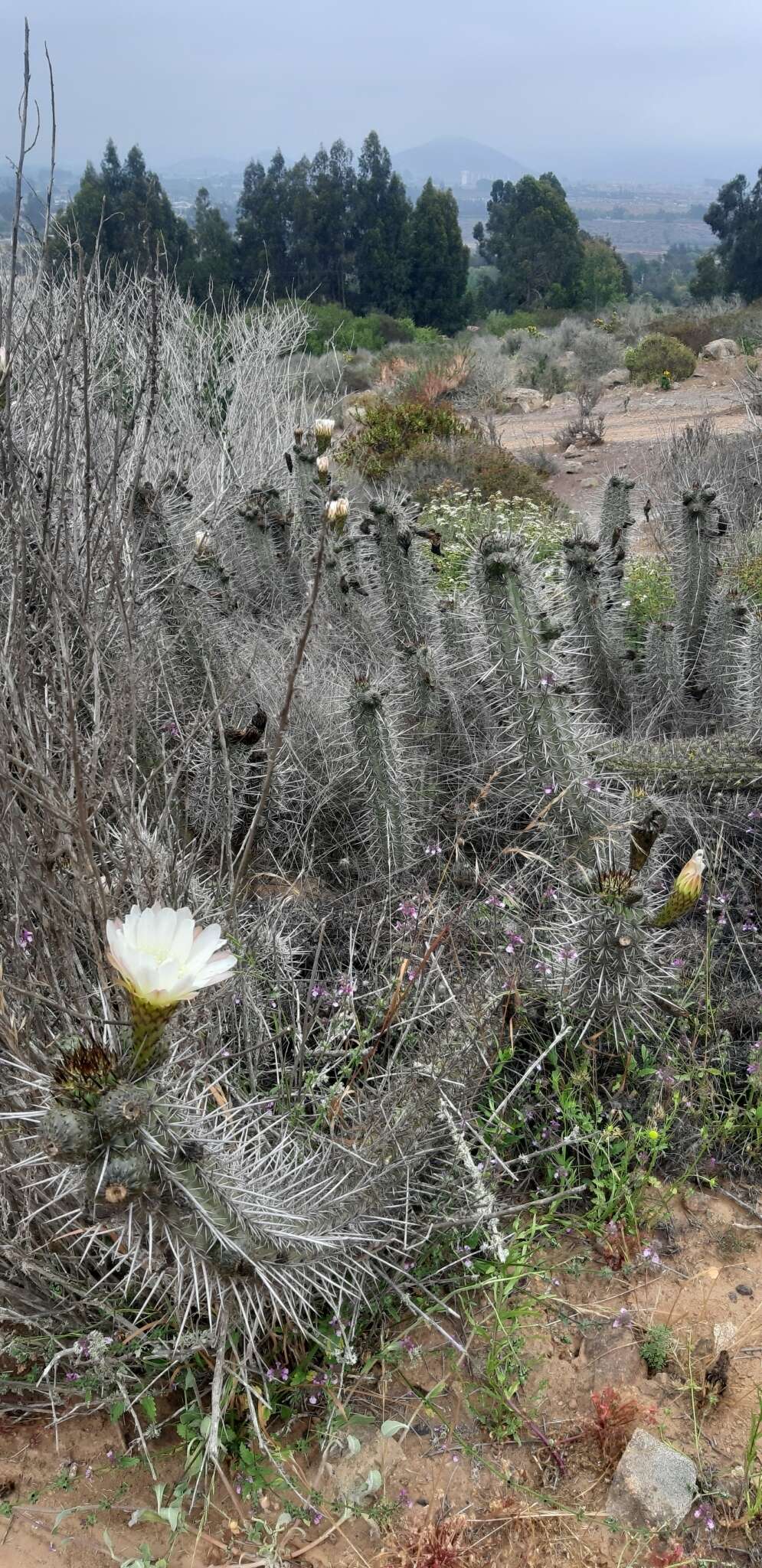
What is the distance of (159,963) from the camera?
117 cm

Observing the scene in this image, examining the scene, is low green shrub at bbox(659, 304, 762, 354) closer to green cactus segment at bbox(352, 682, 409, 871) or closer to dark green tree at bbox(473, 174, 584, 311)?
dark green tree at bbox(473, 174, 584, 311)

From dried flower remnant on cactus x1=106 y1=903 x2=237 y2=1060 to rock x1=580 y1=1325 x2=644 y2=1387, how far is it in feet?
4.59

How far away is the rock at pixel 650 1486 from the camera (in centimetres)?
173

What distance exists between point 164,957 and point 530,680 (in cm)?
205

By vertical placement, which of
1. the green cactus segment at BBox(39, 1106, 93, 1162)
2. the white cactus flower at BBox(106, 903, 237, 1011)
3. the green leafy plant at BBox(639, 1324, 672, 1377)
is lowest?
the green leafy plant at BBox(639, 1324, 672, 1377)

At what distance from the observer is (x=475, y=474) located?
894 centimetres

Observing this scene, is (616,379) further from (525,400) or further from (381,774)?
(381,774)

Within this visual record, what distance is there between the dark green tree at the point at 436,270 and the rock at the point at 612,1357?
108 ft

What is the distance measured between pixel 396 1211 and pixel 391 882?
1087mm

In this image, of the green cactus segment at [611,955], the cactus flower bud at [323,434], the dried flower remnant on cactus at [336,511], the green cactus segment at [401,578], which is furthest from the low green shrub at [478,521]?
the green cactus segment at [611,955]

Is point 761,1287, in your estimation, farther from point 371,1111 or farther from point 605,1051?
point 371,1111

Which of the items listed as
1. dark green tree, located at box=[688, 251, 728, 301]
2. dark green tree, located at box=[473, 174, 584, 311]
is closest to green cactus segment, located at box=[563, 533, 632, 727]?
dark green tree, located at box=[688, 251, 728, 301]

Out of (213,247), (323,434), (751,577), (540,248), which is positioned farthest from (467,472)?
(540,248)

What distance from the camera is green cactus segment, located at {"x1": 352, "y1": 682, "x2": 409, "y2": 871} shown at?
2.94 meters
